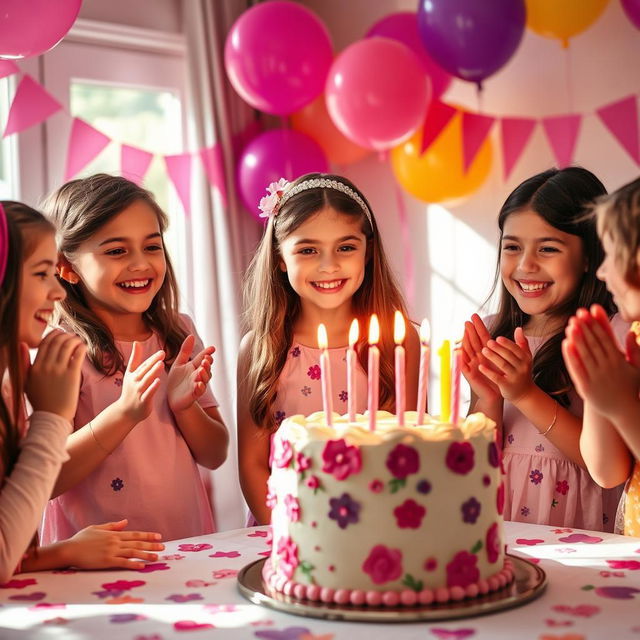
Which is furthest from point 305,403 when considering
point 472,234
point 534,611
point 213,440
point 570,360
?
point 472,234

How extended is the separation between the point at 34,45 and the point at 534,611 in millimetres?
2035

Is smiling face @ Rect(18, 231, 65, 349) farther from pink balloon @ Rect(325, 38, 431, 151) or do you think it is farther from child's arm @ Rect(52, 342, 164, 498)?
pink balloon @ Rect(325, 38, 431, 151)

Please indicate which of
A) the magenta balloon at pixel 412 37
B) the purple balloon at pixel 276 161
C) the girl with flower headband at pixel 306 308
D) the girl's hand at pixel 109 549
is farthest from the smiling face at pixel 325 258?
the magenta balloon at pixel 412 37

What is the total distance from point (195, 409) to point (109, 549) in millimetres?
670

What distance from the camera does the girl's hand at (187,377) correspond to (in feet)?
6.86

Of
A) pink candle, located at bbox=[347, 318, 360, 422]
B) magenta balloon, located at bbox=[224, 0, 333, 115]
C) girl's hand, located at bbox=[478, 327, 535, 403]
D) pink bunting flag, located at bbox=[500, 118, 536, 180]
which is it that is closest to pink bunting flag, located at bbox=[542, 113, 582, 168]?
pink bunting flag, located at bbox=[500, 118, 536, 180]

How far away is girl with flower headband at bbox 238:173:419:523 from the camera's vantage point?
7.64ft

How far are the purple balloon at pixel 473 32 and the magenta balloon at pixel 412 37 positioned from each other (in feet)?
1.53

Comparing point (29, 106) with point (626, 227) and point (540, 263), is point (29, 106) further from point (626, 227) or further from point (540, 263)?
point (626, 227)

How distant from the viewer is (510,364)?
201cm

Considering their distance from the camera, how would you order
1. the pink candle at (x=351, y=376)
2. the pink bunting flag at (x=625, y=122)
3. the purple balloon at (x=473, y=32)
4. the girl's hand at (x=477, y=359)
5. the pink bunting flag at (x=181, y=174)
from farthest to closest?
the pink bunting flag at (x=181, y=174)
the pink bunting flag at (x=625, y=122)
the purple balloon at (x=473, y=32)
the girl's hand at (x=477, y=359)
the pink candle at (x=351, y=376)

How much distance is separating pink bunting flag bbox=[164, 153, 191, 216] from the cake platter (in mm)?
2984

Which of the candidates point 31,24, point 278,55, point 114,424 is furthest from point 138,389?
point 278,55

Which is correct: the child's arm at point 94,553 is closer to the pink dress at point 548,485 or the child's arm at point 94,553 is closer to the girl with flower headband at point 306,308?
the girl with flower headband at point 306,308
